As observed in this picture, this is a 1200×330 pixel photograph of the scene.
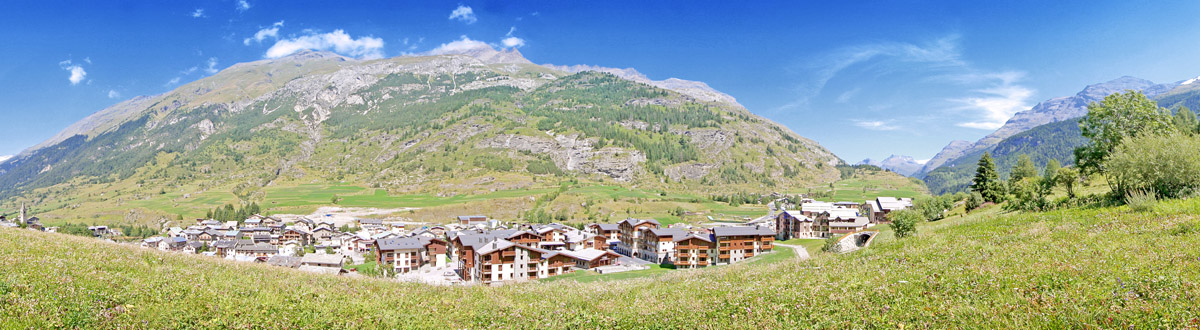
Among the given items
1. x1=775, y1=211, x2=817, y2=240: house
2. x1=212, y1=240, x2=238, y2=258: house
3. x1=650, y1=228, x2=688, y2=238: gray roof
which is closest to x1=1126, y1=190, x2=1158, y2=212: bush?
x1=650, y1=228, x2=688, y2=238: gray roof

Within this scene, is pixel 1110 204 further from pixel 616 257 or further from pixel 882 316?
pixel 616 257

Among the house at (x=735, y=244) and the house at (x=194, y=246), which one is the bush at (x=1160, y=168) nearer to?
the house at (x=735, y=244)

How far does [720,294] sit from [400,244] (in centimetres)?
6831

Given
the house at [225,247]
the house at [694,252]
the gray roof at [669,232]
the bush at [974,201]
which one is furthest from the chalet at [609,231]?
the house at [225,247]

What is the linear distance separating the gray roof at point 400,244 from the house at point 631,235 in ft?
104

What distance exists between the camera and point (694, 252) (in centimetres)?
6331

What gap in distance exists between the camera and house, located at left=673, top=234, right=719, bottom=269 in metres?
63.0

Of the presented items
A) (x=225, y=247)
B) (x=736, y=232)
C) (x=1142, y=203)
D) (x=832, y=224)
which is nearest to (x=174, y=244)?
(x=225, y=247)

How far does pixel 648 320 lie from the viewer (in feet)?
30.9

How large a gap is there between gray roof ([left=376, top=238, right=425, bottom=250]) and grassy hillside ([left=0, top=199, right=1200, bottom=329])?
56873 mm

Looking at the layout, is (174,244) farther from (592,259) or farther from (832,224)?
(832,224)

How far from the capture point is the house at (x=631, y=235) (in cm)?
7600

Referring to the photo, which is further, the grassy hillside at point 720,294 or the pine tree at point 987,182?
the pine tree at point 987,182

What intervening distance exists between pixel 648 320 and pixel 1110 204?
22022 mm
